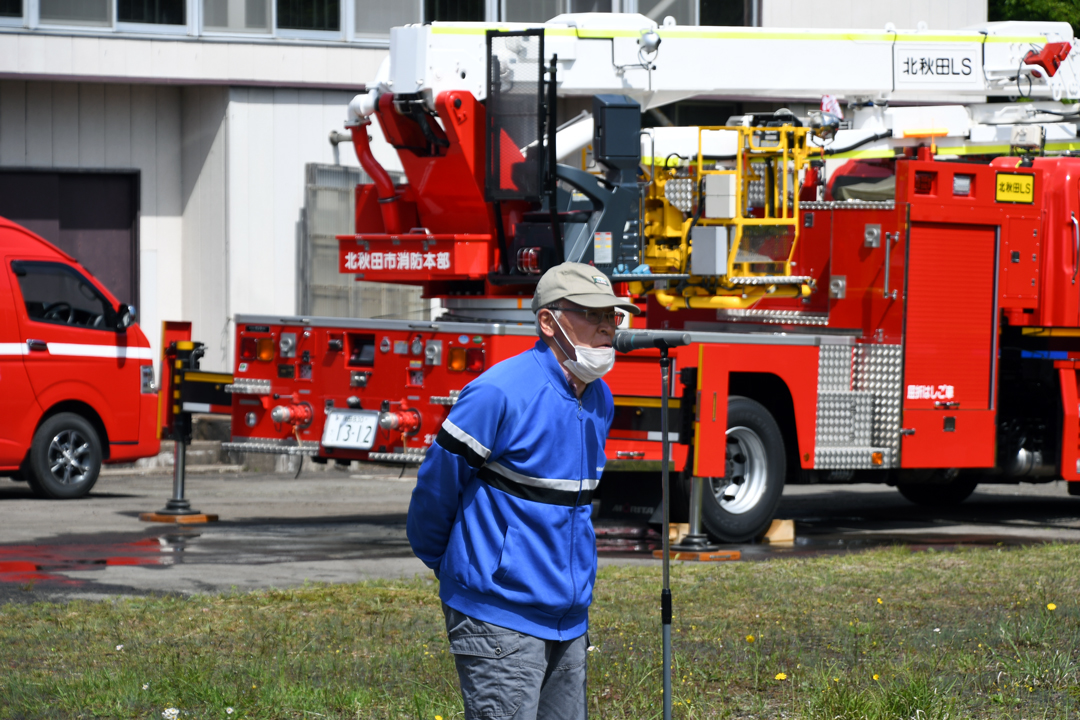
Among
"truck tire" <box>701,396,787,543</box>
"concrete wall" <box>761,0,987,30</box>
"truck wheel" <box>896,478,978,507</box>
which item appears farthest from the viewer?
"concrete wall" <box>761,0,987,30</box>

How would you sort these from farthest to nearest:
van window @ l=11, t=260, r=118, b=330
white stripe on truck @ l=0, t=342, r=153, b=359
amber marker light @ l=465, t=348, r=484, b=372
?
van window @ l=11, t=260, r=118, b=330 → white stripe on truck @ l=0, t=342, r=153, b=359 → amber marker light @ l=465, t=348, r=484, b=372

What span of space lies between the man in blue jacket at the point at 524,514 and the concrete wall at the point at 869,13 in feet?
60.4

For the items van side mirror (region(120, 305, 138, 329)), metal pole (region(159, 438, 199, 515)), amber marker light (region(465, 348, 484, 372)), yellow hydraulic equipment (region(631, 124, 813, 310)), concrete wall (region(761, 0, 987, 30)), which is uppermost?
concrete wall (region(761, 0, 987, 30))

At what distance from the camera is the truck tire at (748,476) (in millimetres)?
11891

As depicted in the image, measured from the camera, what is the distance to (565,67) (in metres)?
12.5

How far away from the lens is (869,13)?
23047 millimetres

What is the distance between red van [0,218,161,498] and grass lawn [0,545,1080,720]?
6292mm

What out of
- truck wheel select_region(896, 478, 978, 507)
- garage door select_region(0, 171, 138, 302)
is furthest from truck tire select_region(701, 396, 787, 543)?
garage door select_region(0, 171, 138, 302)

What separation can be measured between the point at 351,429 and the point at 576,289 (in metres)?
7.12

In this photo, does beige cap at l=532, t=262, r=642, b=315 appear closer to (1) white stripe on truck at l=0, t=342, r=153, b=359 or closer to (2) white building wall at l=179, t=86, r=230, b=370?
(1) white stripe on truck at l=0, t=342, r=153, b=359

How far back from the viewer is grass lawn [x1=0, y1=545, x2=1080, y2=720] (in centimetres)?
638

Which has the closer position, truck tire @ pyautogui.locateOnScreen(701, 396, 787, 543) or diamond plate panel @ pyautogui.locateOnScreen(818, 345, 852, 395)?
truck tire @ pyautogui.locateOnScreen(701, 396, 787, 543)

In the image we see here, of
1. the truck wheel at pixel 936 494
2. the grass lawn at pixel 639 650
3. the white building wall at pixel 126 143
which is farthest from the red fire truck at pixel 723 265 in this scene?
the white building wall at pixel 126 143

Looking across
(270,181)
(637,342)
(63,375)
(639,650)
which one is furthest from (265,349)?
(270,181)
